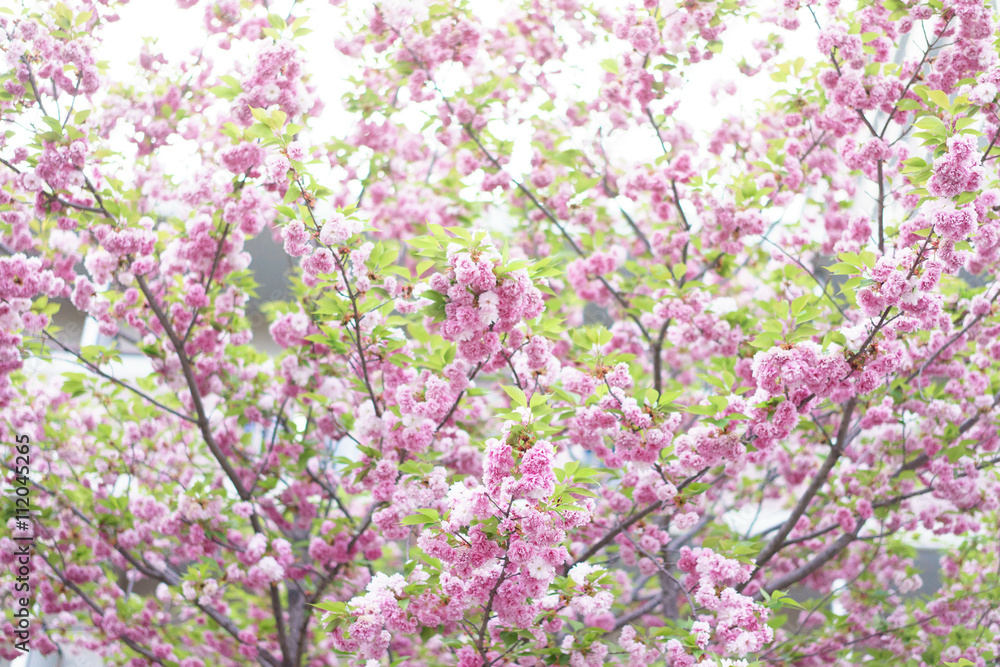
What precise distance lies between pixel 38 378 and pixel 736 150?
16.5ft

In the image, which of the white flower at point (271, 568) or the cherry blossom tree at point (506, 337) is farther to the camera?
the white flower at point (271, 568)

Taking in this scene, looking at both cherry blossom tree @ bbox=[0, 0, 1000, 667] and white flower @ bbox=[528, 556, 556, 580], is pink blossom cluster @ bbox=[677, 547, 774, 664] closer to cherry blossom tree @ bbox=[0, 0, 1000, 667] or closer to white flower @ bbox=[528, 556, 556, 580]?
cherry blossom tree @ bbox=[0, 0, 1000, 667]

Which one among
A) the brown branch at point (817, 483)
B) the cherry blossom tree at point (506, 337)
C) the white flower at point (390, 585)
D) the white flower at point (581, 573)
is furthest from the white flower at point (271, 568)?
the brown branch at point (817, 483)

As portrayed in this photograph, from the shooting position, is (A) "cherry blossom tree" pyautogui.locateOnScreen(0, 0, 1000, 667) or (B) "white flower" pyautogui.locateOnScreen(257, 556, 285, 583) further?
(B) "white flower" pyautogui.locateOnScreen(257, 556, 285, 583)

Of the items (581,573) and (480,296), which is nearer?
(480,296)

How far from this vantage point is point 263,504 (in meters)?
4.36

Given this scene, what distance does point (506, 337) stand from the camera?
2707mm

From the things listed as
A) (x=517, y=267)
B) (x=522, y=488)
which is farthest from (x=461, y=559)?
(x=517, y=267)

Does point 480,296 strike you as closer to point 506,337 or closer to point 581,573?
point 506,337

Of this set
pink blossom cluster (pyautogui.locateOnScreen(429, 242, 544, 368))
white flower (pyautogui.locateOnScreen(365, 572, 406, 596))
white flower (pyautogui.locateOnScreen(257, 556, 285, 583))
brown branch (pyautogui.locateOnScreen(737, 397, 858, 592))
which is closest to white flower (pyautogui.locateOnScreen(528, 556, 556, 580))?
white flower (pyautogui.locateOnScreen(365, 572, 406, 596))

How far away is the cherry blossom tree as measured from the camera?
102 inches

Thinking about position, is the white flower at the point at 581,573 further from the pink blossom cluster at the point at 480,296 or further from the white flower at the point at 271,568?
the white flower at the point at 271,568

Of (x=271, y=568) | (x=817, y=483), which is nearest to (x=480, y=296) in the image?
(x=817, y=483)

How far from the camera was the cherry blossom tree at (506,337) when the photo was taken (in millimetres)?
2578
